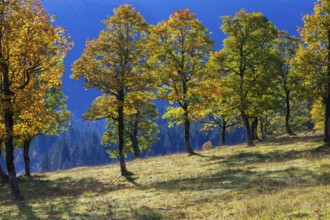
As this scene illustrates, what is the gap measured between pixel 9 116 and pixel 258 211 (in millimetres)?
20392

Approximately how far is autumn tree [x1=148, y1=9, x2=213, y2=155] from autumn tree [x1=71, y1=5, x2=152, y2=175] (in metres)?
6.60

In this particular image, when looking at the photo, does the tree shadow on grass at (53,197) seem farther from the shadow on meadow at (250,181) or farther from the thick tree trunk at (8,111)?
the shadow on meadow at (250,181)

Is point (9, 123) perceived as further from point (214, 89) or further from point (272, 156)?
point (214, 89)

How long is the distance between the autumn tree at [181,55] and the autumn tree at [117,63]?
660 cm

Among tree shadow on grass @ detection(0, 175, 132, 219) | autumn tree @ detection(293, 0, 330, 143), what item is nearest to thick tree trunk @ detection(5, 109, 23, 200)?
tree shadow on grass @ detection(0, 175, 132, 219)

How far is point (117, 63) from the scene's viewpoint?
38.2 metres

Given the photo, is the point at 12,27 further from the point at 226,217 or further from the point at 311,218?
the point at 311,218

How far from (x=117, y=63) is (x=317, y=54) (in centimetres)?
1945

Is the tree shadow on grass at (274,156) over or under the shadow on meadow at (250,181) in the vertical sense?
over

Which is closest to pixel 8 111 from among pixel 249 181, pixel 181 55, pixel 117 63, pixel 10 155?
pixel 10 155

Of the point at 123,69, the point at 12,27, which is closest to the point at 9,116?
the point at 12,27

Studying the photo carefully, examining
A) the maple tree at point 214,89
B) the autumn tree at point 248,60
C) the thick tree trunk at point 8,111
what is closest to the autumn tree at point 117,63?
the maple tree at point 214,89

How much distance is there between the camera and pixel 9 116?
28547mm

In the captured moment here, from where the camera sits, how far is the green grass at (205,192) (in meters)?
16.5
